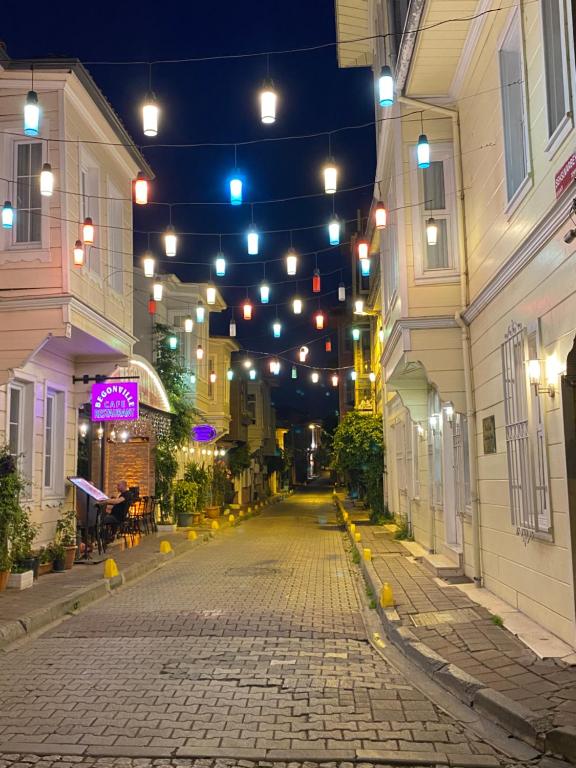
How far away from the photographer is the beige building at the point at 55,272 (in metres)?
12.2

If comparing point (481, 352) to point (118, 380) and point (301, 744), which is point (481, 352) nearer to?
point (301, 744)

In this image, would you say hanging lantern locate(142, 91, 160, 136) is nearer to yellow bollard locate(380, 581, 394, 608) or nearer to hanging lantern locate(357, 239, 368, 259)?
yellow bollard locate(380, 581, 394, 608)

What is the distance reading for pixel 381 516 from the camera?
2419 cm

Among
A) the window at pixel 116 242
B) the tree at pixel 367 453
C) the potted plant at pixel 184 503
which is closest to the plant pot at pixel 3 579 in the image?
the window at pixel 116 242

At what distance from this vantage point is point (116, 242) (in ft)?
51.1

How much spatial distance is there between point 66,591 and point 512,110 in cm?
906

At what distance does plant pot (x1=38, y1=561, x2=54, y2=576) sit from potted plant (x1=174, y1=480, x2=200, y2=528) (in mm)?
11084

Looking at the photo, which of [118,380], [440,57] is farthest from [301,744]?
[118,380]

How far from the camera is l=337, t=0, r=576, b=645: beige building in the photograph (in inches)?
279

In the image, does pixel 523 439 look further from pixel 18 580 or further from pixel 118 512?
pixel 118 512

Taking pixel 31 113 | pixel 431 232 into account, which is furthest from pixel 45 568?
pixel 431 232

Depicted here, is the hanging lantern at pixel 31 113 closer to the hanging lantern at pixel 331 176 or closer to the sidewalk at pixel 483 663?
the hanging lantern at pixel 331 176

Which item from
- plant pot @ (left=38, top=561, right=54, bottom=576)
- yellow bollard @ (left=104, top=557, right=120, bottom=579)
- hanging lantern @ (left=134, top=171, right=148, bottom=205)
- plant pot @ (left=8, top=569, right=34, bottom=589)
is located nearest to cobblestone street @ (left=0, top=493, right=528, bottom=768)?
yellow bollard @ (left=104, top=557, right=120, bottom=579)

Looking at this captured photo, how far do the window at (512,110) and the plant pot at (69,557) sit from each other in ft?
32.0
